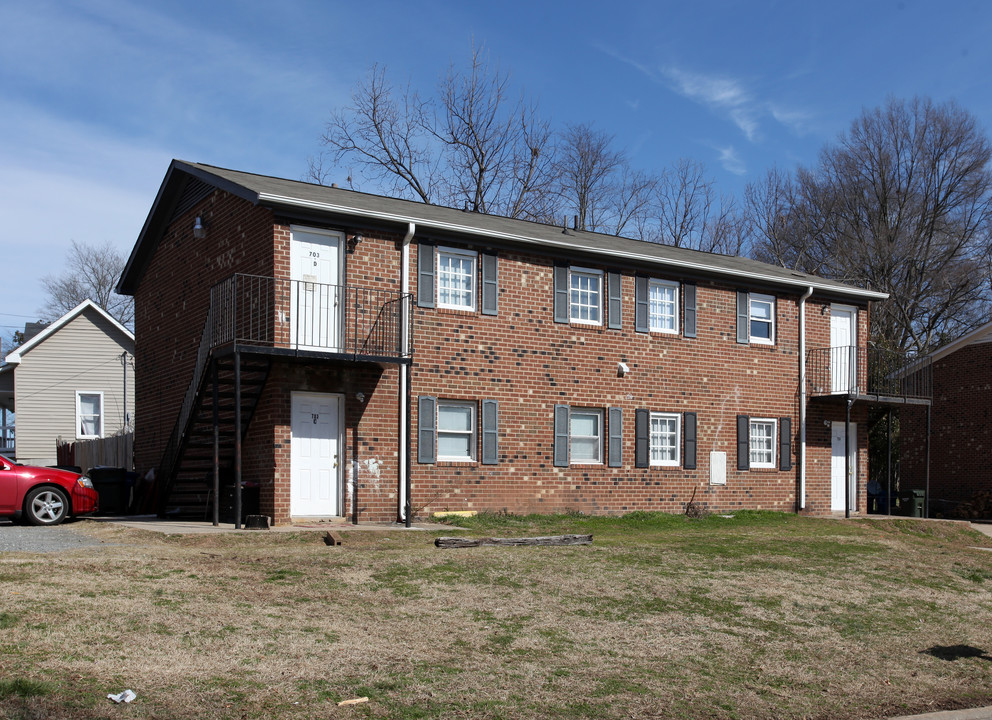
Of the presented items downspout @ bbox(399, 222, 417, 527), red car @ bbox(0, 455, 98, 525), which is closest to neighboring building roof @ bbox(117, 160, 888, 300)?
downspout @ bbox(399, 222, 417, 527)

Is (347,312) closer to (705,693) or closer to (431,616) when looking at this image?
(431,616)

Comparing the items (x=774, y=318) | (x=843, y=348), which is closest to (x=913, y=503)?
(x=843, y=348)

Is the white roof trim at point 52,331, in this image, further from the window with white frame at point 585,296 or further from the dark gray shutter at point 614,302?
the dark gray shutter at point 614,302

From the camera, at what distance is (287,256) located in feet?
53.0

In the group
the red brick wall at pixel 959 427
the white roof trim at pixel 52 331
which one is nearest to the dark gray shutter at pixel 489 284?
the red brick wall at pixel 959 427

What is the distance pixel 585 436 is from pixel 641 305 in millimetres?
3008

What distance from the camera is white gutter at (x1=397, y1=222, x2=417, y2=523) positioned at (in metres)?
16.7

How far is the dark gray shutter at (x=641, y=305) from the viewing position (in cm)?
2014

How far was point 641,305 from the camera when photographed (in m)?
20.2

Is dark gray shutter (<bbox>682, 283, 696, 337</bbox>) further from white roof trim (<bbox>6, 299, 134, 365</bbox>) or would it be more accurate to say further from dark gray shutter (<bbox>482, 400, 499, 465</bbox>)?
white roof trim (<bbox>6, 299, 134, 365</bbox>)

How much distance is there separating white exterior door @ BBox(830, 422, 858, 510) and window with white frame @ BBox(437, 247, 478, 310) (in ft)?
33.7

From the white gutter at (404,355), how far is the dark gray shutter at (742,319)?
8279 mm

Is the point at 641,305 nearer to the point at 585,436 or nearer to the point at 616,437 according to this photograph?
the point at 616,437

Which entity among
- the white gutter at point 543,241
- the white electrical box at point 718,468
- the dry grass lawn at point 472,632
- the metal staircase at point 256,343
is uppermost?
the white gutter at point 543,241
